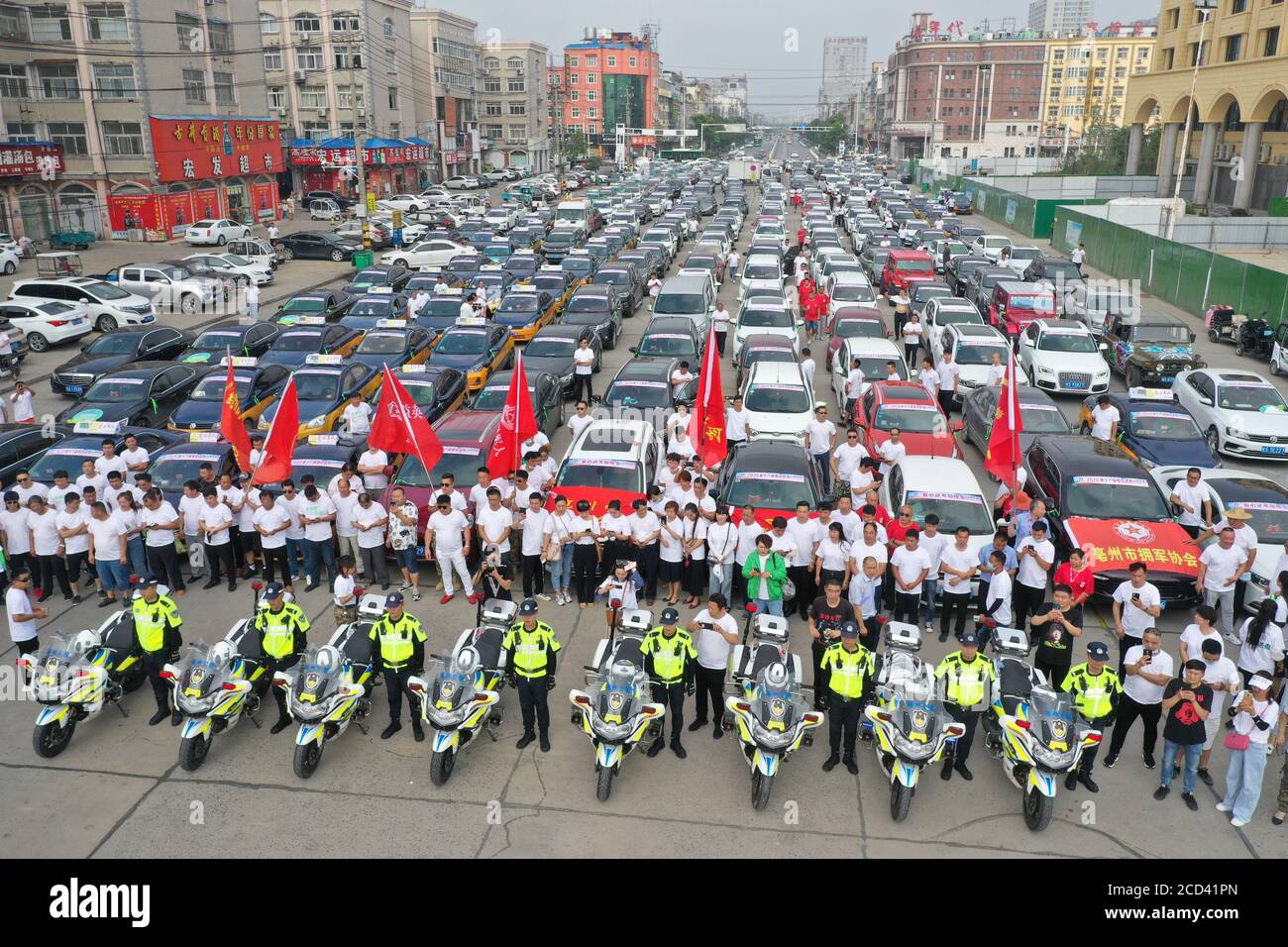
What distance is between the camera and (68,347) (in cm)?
2588

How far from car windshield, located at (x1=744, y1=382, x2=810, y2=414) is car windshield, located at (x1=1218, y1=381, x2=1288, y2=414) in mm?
7913

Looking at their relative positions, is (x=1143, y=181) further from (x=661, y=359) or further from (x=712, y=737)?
(x=712, y=737)

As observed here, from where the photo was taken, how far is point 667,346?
20.3 metres

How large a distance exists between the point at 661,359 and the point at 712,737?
10.6 meters

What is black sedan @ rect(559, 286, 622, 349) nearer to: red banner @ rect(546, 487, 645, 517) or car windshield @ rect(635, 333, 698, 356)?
car windshield @ rect(635, 333, 698, 356)

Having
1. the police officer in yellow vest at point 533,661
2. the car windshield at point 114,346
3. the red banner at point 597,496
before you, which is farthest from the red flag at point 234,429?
the car windshield at point 114,346

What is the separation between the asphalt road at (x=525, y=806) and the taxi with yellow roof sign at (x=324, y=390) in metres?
7.48

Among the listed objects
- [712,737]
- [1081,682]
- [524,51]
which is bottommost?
[712,737]

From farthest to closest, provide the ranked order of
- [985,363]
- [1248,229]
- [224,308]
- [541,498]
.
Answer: [1248,229]
[224,308]
[985,363]
[541,498]

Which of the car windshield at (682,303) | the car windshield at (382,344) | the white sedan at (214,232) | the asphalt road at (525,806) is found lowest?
the asphalt road at (525,806)

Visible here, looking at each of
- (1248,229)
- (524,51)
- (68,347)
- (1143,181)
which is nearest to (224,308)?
(68,347)

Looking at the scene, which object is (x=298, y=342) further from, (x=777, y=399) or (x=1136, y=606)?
(x=1136, y=606)

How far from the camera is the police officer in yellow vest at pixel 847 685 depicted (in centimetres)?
816

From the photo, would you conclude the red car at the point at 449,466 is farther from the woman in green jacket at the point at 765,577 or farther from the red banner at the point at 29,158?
the red banner at the point at 29,158
